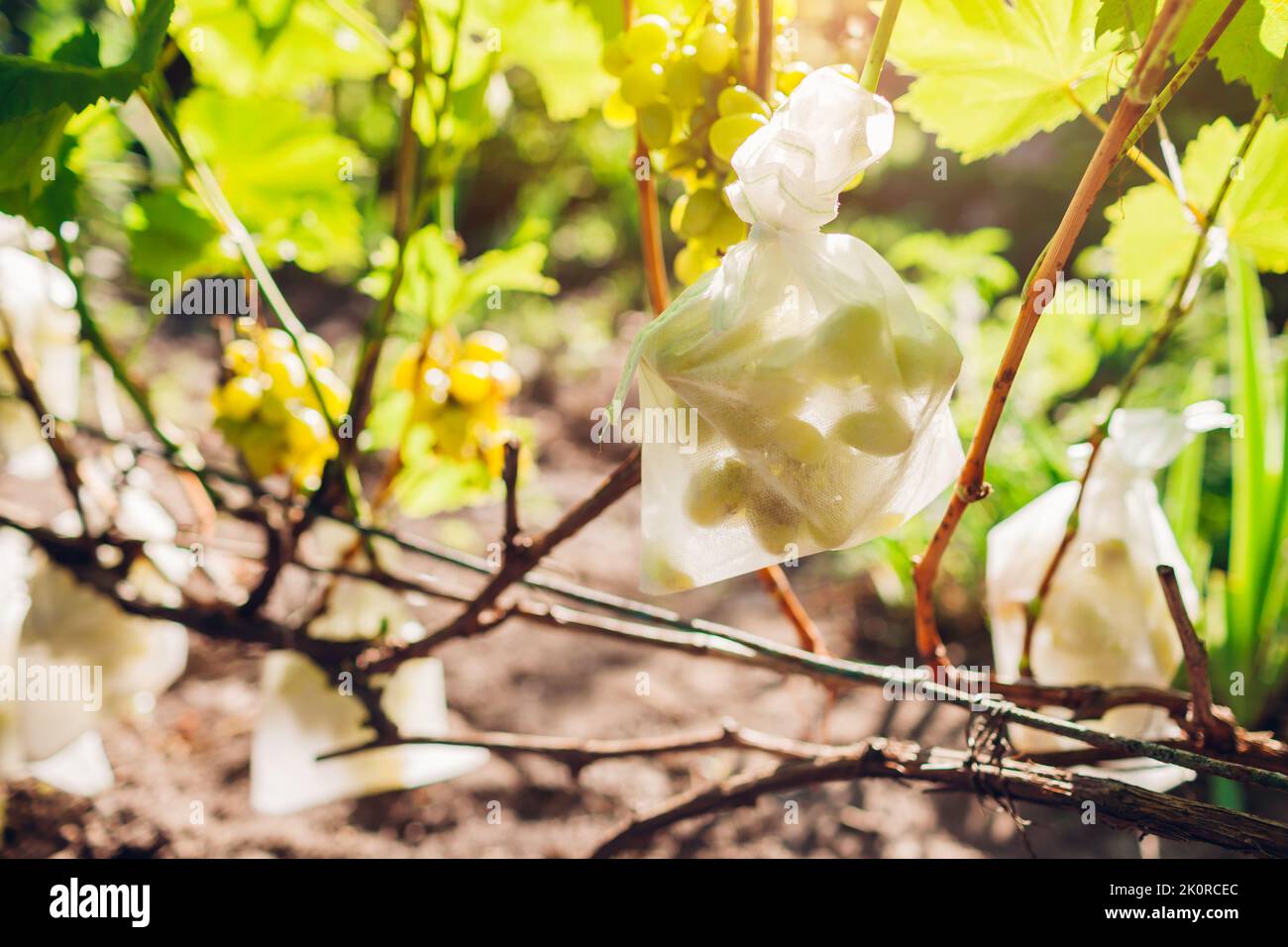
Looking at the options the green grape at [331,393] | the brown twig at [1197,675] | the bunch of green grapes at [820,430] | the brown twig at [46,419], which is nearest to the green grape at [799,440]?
the bunch of green grapes at [820,430]

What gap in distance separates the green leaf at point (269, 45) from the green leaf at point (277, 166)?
51mm

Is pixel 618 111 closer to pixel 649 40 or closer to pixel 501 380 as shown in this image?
pixel 649 40

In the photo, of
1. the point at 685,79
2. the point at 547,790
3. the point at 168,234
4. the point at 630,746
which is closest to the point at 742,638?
the point at 630,746

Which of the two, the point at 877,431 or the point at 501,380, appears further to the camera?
the point at 501,380

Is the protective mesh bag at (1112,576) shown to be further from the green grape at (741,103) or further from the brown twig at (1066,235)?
the green grape at (741,103)

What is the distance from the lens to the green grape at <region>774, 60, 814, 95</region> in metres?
0.48

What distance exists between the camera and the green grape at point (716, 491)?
44 centimetres

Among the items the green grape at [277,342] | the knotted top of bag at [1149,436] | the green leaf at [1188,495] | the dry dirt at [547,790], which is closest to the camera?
the knotted top of bag at [1149,436]

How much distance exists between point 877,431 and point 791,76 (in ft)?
0.74

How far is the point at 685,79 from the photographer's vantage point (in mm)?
470

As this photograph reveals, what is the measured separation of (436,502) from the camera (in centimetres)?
83
